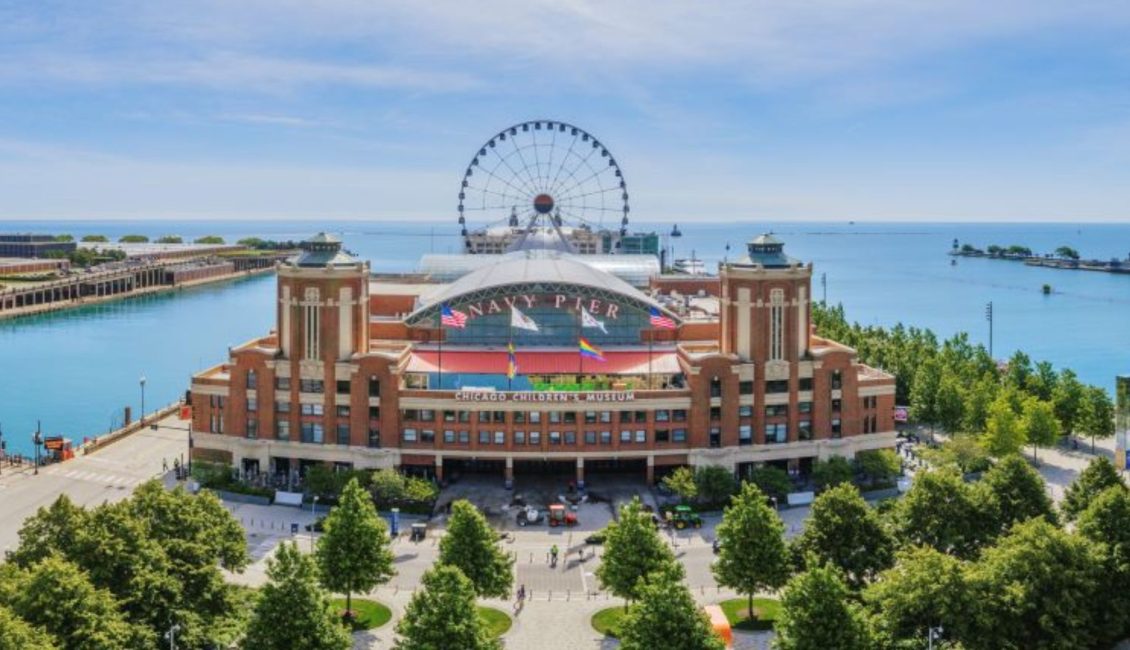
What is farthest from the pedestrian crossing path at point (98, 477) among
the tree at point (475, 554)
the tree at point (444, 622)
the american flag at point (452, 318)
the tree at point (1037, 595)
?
the tree at point (1037, 595)

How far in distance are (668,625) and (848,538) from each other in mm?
16133

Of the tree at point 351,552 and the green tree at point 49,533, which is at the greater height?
the green tree at point 49,533

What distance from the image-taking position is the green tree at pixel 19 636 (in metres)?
39.6

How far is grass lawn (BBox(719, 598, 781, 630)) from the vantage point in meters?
57.9

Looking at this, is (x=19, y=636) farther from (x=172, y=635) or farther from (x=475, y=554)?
(x=475, y=554)

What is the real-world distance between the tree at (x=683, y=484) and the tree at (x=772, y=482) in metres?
4.74

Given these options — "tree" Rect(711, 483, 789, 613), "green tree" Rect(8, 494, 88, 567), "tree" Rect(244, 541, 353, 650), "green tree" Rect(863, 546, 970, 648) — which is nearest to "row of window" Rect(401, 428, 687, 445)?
"tree" Rect(711, 483, 789, 613)

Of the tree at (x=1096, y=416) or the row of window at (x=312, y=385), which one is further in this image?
the tree at (x=1096, y=416)

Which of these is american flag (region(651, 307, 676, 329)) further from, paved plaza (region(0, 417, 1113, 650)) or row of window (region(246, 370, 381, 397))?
row of window (region(246, 370, 381, 397))

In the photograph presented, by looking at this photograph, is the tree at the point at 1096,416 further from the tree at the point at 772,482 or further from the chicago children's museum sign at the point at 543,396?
the chicago children's museum sign at the point at 543,396

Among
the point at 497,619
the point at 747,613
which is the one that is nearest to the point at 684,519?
the point at 747,613

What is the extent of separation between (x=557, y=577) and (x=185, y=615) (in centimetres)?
2436

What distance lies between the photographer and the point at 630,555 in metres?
55.8

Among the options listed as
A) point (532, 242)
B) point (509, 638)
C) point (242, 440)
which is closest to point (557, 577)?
point (509, 638)
